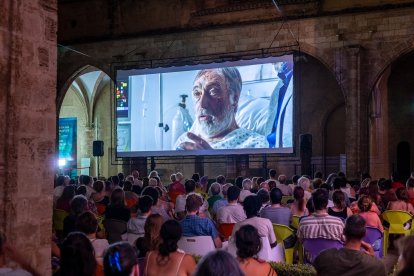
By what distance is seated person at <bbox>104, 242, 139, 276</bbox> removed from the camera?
9.64ft

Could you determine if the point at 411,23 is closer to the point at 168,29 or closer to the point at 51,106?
the point at 168,29

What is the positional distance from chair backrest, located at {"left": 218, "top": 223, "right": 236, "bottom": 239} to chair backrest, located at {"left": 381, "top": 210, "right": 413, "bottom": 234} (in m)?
2.31

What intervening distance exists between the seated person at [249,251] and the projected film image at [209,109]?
12.0m

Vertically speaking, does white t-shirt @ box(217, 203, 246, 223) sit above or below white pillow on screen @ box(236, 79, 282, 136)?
below

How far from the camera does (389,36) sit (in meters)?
16.6

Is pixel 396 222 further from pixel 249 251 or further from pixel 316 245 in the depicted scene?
pixel 249 251

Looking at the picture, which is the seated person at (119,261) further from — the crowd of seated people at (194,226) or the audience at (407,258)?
the audience at (407,258)

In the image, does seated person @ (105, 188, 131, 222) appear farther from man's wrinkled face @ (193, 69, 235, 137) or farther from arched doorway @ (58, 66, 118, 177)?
arched doorway @ (58, 66, 118, 177)

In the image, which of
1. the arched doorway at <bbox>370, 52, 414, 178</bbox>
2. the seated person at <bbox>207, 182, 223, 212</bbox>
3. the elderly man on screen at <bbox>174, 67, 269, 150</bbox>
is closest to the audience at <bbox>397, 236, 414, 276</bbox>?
the seated person at <bbox>207, 182, 223, 212</bbox>

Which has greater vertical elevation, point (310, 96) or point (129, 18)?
point (129, 18)

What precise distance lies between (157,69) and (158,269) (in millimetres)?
14579

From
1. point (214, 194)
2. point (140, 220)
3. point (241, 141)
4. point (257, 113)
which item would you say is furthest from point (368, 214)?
point (241, 141)

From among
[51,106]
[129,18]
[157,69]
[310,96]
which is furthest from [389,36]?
[51,106]

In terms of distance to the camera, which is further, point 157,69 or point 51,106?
point 157,69
